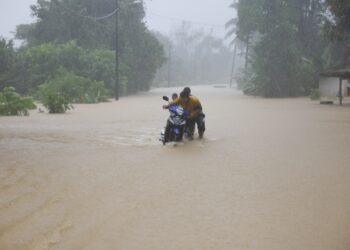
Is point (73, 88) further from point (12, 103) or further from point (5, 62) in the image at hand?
point (12, 103)

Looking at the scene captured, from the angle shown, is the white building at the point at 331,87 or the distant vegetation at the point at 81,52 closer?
the distant vegetation at the point at 81,52

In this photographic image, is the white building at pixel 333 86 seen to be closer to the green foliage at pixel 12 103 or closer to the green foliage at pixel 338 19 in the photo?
the green foliage at pixel 338 19

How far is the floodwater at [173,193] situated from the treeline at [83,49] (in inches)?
798

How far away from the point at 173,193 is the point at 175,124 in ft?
14.4

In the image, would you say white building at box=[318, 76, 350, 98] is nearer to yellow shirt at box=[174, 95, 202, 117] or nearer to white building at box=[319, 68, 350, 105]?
white building at box=[319, 68, 350, 105]

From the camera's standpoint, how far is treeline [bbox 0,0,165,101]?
31188 mm

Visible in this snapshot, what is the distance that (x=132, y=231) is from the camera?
463 cm

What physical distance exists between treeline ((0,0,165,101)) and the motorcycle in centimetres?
1910

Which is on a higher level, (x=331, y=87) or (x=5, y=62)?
(x=5, y=62)

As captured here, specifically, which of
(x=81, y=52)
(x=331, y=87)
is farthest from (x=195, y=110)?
(x=331, y=87)

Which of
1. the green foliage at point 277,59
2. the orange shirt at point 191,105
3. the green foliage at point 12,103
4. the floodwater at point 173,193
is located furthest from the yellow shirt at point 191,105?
the green foliage at point 277,59

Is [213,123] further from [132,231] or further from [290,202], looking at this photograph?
[132,231]

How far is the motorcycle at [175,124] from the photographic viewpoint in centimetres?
1045

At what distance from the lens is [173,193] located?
20.4ft
